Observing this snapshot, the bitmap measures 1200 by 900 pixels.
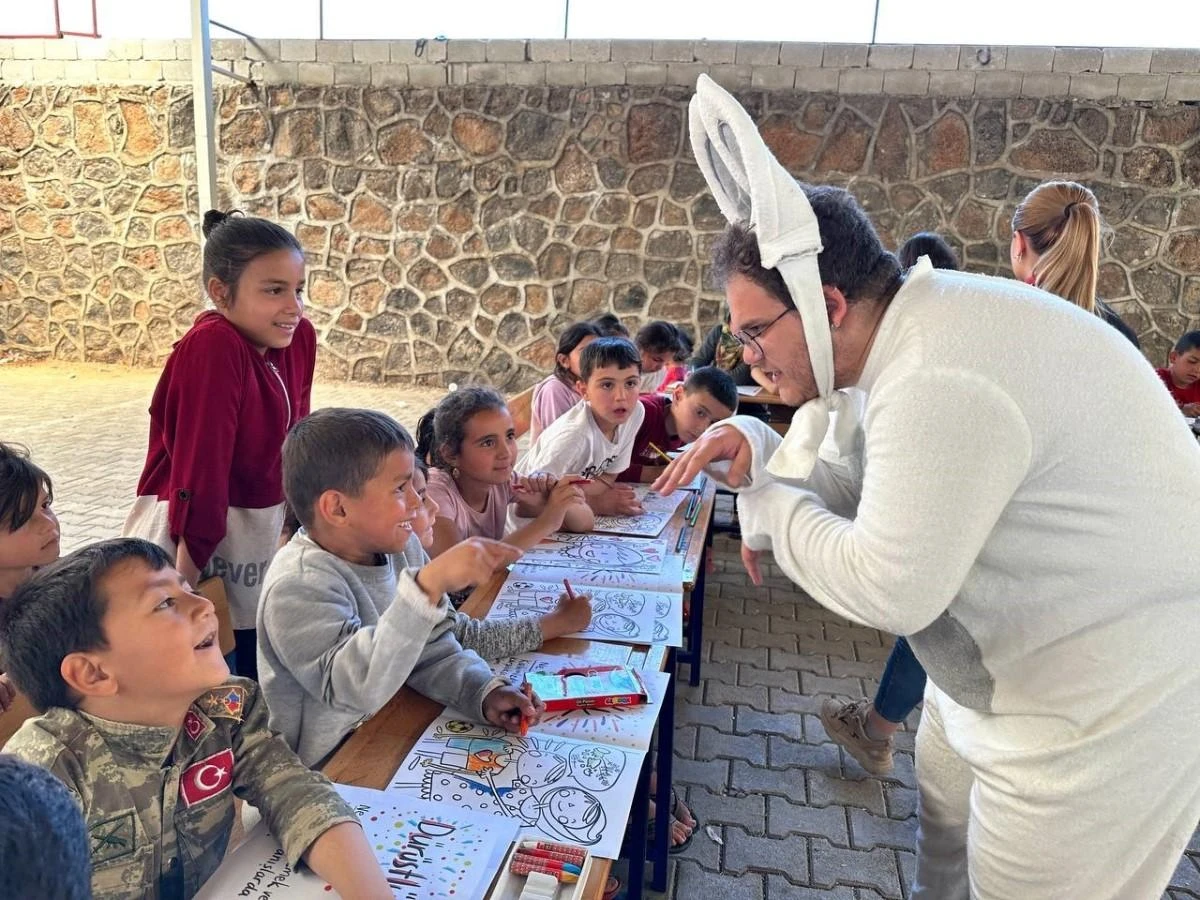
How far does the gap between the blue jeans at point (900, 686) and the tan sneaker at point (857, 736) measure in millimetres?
107

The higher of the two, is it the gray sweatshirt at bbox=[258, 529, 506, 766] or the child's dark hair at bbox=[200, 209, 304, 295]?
the child's dark hair at bbox=[200, 209, 304, 295]

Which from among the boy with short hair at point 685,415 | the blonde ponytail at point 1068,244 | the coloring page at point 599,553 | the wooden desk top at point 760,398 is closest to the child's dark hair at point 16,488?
the coloring page at point 599,553

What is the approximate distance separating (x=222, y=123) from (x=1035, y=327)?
8.48 meters

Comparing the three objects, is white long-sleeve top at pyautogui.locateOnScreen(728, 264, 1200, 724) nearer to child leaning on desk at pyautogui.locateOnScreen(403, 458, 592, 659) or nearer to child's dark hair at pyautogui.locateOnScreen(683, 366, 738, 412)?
child leaning on desk at pyautogui.locateOnScreen(403, 458, 592, 659)

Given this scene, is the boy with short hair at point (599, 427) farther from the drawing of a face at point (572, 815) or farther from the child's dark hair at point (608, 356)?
the drawing of a face at point (572, 815)

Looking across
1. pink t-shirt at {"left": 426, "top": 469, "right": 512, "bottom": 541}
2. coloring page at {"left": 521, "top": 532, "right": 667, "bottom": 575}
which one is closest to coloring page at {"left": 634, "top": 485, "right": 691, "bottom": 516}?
coloring page at {"left": 521, "top": 532, "right": 667, "bottom": 575}

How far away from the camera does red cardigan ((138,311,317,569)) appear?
1854 millimetres

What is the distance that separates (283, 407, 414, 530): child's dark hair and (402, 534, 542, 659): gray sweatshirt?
213mm

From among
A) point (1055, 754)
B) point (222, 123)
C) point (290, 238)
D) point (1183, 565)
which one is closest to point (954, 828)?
point (1055, 754)

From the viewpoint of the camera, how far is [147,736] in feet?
3.33

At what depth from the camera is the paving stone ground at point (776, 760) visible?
2.15 metres

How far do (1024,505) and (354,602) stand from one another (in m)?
1.03

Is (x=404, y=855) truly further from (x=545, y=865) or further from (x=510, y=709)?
(x=510, y=709)

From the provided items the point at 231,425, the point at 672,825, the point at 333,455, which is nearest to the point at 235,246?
the point at 231,425
